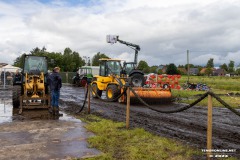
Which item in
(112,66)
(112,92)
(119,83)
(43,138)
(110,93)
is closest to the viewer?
(43,138)

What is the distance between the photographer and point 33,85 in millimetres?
13844

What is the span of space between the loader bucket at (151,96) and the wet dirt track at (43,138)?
18.8 ft

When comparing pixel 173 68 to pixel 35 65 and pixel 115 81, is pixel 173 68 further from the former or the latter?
pixel 35 65

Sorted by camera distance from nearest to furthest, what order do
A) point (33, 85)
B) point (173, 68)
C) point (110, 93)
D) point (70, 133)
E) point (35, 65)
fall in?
point (70, 133)
point (33, 85)
point (35, 65)
point (110, 93)
point (173, 68)

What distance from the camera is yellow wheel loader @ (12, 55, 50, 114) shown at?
13.5 m

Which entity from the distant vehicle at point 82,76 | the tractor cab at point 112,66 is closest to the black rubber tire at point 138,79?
the tractor cab at point 112,66

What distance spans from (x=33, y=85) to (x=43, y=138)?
6.63m

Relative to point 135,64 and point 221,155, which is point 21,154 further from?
point 135,64

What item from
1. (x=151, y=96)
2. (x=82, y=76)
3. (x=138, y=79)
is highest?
(x=82, y=76)

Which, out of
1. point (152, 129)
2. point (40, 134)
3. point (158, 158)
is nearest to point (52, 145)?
point (40, 134)

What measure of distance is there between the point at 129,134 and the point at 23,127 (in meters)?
3.45

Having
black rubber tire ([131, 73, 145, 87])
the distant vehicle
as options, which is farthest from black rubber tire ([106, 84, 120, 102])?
the distant vehicle

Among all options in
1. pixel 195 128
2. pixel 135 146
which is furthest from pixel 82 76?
pixel 135 146

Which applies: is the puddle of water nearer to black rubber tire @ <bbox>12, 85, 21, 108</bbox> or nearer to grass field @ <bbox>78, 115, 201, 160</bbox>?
black rubber tire @ <bbox>12, 85, 21, 108</bbox>
